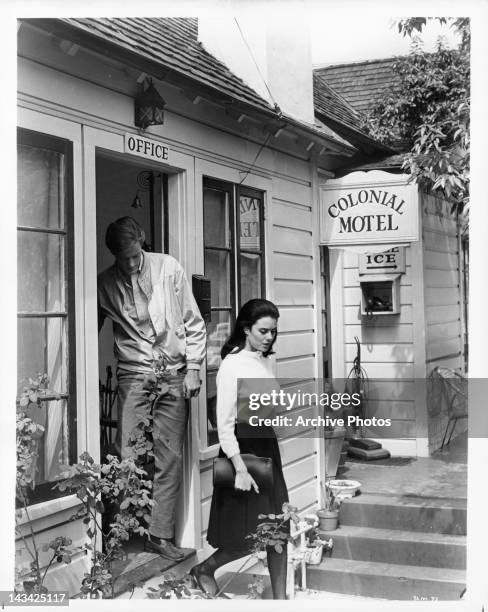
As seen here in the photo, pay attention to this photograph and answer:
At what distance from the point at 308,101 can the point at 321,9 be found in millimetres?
630

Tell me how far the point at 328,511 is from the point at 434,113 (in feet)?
7.07

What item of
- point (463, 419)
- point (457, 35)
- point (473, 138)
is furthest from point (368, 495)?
point (457, 35)

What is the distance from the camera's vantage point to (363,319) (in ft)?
16.6

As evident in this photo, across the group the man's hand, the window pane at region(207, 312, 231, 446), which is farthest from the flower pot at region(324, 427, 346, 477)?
the man's hand

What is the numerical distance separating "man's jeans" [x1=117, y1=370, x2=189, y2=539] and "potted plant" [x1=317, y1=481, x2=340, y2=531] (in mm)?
1031

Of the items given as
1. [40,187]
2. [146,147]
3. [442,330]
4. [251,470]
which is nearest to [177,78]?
[146,147]

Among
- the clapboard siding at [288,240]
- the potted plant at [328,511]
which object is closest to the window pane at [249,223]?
the clapboard siding at [288,240]

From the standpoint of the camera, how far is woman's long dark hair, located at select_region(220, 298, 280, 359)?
3.30 meters

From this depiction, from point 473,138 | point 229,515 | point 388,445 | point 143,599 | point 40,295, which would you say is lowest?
point 143,599

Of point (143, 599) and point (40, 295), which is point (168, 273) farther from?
point (143, 599)

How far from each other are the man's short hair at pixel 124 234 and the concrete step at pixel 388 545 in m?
1.88

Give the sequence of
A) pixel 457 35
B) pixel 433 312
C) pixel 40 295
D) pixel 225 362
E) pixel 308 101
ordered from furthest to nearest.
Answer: pixel 433 312 → pixel 308 101 → pixel 225 362 → pixel 457 35 → pixel 40 295

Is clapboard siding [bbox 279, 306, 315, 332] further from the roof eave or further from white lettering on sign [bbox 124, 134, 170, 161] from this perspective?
white lettering on sign [bbox 124, 134, 170, 161]

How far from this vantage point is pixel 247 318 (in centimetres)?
336
